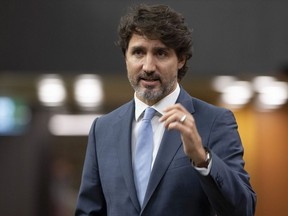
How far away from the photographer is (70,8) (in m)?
8.88

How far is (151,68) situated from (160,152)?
308 mm

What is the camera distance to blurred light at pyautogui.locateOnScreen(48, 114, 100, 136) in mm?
12953

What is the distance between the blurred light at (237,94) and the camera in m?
10.2

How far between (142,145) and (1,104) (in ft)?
27.4

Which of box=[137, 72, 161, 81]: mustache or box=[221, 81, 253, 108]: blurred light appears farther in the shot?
box=[221, 81, 253, 108]: blurred light

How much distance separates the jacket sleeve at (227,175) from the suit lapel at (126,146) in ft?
1.01

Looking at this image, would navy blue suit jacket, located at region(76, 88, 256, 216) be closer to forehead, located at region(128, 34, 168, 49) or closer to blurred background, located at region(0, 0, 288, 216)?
forehead, located at region(128, 34, 168, 49)

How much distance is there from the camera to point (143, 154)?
9.47ft

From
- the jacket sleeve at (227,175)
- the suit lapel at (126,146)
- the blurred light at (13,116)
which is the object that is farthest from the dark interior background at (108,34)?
the jacket sleeve at (227,175)

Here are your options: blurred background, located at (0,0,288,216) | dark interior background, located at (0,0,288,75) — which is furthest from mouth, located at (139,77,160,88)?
dark interior background, located at (0,0,288,75)

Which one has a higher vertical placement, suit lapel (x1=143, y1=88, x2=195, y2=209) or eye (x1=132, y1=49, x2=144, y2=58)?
eye (x1=132, y1=49, x2=144, y2=58)

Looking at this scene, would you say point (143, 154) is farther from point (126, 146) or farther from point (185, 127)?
point (185, 127)

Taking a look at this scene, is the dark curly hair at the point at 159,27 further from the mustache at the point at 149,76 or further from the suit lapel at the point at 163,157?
the suit lapel at the point at 163,157

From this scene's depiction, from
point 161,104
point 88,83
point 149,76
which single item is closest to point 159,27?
point 149,76
